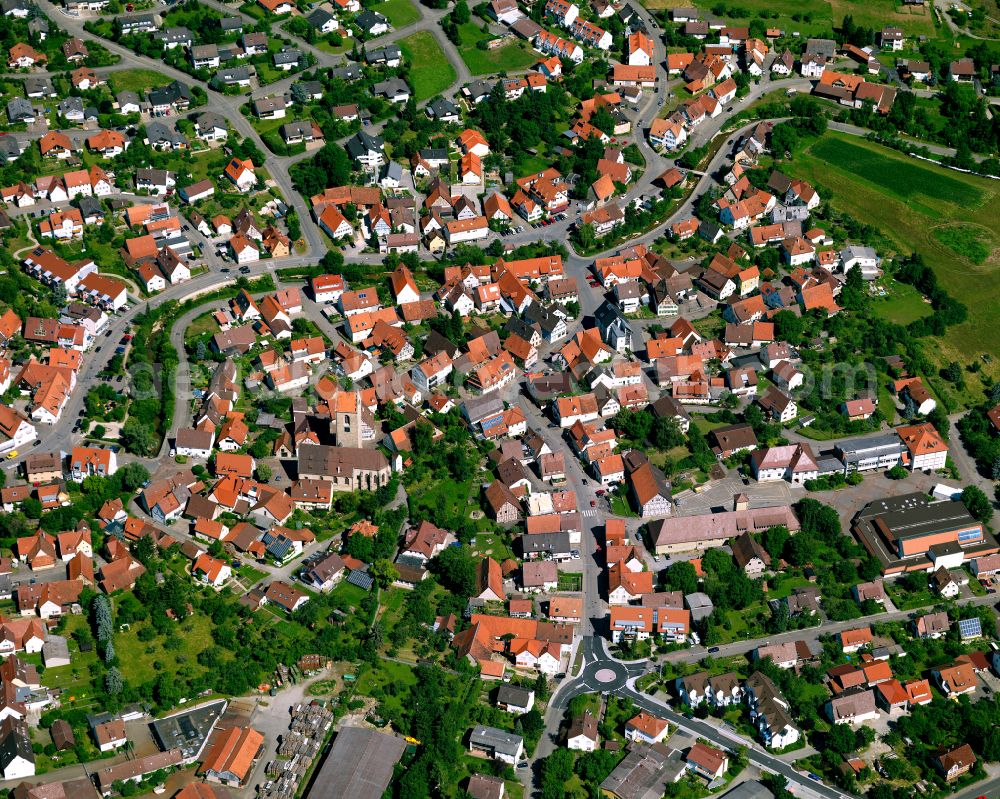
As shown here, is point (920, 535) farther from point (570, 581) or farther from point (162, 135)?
point (162, 135)

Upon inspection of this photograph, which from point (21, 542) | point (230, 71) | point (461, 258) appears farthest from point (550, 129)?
point (21, 542)

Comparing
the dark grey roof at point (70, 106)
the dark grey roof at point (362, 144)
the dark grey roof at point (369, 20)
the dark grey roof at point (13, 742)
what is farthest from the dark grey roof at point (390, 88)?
the dark grey roof at point (13, 742)

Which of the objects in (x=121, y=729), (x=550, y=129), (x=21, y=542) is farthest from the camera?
(x=550, y=129)

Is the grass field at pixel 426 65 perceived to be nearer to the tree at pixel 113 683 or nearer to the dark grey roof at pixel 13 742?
the tree at pixel 113 683

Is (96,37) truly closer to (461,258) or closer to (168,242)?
(168,242)

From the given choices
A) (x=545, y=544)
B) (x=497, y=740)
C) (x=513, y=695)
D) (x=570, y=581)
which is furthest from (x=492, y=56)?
(x=497, y=740)

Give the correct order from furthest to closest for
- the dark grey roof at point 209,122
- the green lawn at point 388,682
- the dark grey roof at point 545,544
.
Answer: the dark grey roof at point 209,122, the dark grey roof at point 545,544, the green lawn at point 388,682
